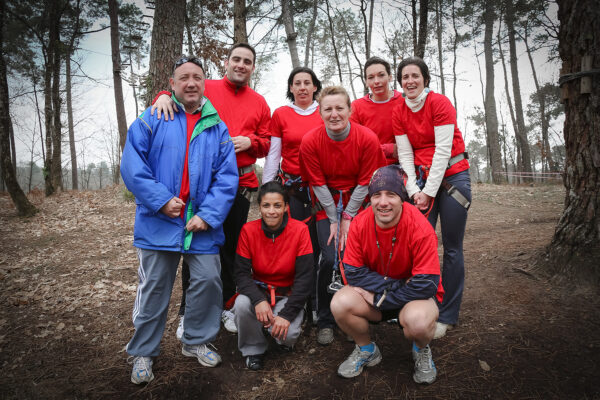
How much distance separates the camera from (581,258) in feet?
10.7

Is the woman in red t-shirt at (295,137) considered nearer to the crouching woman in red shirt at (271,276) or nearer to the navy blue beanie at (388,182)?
the crouching woman in red shirt at (271,276)

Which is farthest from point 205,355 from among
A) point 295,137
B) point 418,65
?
point 418,65

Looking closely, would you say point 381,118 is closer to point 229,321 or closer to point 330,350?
point 330,350

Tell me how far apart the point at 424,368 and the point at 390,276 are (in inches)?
28.8

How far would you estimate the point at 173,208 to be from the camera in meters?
2.53

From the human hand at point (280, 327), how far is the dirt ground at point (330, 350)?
317 millimetres

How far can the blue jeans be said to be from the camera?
116 inches

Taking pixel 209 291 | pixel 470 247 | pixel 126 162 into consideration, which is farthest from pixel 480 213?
pixel 126 162

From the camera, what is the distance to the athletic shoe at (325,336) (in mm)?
3096

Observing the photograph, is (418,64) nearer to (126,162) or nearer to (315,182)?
(315,182)

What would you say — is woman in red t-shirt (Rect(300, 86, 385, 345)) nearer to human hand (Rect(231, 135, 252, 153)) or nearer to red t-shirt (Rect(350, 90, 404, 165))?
red t-shirt (Rect(350, 90, 404, 165))

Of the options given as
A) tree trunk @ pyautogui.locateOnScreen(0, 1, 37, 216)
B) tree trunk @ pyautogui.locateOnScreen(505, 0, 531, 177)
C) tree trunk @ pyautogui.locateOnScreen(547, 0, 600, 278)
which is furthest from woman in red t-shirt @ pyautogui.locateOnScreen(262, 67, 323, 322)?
tree trunk @ pyautogui.locateOnScreen(505, 0, 531, 177)

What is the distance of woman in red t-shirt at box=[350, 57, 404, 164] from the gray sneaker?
77.9 inches

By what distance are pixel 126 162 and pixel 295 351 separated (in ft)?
7.56
